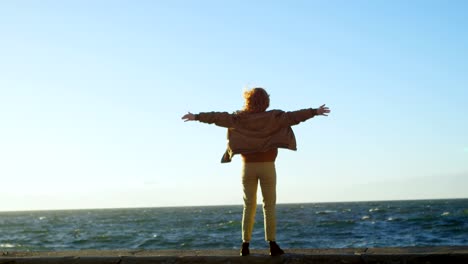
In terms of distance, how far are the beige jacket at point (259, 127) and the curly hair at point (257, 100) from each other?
9 cm

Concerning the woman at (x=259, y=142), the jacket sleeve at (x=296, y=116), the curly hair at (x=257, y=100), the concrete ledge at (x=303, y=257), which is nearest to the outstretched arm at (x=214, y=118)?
the woman at (x=259, y=142)

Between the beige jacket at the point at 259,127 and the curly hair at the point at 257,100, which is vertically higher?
the curly hair at the point at 257,100

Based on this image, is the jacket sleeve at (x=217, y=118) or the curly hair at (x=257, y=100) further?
the curly hair at (x=257, y=100)

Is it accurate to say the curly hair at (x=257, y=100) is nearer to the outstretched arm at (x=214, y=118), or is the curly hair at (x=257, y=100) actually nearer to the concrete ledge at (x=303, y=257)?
the outstretched arm at (x=214, y=118)

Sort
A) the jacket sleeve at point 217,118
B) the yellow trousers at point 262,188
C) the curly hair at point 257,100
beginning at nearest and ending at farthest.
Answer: the yellow trousers at point 262,188 → the jacket sleeve at point 217,118 → the curly hair at point 257,100

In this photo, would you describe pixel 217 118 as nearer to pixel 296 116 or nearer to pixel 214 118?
pixel 214 118

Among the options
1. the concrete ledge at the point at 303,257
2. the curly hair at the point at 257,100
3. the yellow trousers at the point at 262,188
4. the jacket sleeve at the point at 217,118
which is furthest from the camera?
the curly hair at the point at 257,100

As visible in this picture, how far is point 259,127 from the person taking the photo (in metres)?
6.10

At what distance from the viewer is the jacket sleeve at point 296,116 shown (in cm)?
599

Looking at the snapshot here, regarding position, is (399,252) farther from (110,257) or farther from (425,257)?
(110,257)

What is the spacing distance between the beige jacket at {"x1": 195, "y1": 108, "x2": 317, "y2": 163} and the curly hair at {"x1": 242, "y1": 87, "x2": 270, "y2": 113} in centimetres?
9

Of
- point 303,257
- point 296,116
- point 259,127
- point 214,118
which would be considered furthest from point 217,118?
point 303,257

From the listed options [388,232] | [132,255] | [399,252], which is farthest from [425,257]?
[388,232]

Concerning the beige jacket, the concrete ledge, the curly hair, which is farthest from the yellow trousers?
the curly hair
